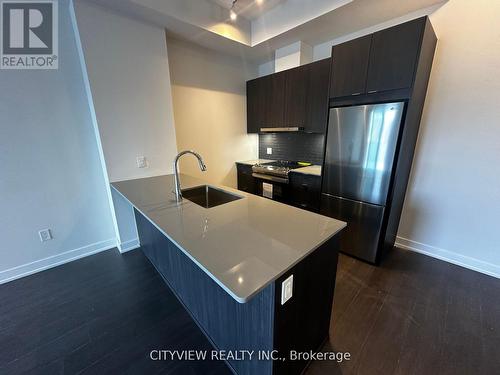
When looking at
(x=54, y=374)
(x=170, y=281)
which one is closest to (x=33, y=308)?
(x=54, y=374)

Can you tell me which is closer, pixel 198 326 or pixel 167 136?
pixel 198 326

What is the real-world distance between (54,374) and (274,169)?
2.83 m

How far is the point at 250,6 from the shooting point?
8.09ft

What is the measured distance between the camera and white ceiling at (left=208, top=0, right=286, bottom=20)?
2.37 meters

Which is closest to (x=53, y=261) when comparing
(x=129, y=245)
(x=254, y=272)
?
(x=129, y=245)

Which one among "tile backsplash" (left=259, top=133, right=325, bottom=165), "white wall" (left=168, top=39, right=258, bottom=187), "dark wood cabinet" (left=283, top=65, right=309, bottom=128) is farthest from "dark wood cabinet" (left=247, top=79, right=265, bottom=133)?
"dark wood cabinet" (left=283, top=65, right=309, bottom=128)

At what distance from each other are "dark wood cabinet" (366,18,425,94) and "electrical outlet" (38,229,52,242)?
3634 millimetres

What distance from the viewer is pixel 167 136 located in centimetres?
255

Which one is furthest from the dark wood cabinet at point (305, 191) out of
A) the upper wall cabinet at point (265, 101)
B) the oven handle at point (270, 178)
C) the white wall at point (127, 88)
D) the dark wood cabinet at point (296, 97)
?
the white wall at point (127, 88)

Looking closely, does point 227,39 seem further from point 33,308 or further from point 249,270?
point 33,308

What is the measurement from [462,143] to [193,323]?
3.04 meters

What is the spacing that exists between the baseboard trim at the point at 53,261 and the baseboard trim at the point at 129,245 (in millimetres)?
246

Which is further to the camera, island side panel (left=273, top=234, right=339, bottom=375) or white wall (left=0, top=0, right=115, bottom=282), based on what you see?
white wall (left=0, top=0, right=115, bottom=282)

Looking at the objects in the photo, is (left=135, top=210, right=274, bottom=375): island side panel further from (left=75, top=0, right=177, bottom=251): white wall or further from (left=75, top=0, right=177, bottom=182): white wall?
(left=75, top=0, right=177, bottom=182): white wall
